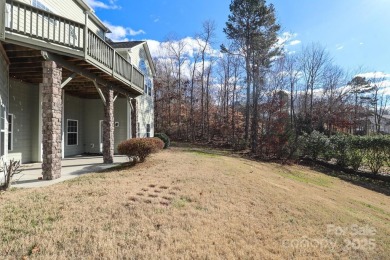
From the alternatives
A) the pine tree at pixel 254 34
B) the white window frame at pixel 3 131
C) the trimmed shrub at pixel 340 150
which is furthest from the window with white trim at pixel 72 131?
the trimmed shrub at pixel 340 150

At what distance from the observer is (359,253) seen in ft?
16.3

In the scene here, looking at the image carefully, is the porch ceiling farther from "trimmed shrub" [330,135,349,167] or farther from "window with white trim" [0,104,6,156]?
"trimmed shrub" [330,135,349,167]

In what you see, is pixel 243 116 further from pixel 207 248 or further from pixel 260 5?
pixel 207 248

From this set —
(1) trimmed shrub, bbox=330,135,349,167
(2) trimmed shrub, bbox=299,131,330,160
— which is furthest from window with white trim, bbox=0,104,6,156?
(1) trimmed shrub, bbox=330,135,349,167

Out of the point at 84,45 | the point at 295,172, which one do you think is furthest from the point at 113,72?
the point at 295,172

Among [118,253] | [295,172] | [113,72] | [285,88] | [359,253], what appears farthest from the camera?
[285,88]

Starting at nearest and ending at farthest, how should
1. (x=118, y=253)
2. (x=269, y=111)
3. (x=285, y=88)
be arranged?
(x=118, y=253)
(x=269, y=111)
(x=285, y=88)

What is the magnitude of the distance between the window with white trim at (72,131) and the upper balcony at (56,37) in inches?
218

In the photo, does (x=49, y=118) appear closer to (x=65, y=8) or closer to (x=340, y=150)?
(x=65, y=8)

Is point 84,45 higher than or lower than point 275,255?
higher

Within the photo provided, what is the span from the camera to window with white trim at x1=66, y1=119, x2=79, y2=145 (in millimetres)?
14516

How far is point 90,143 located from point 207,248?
532 inches

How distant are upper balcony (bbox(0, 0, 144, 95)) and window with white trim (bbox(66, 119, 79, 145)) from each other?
553 centimetres

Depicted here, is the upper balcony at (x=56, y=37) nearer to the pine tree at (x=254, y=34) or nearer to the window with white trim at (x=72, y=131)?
the window with white trim at (x=72, y=131)
